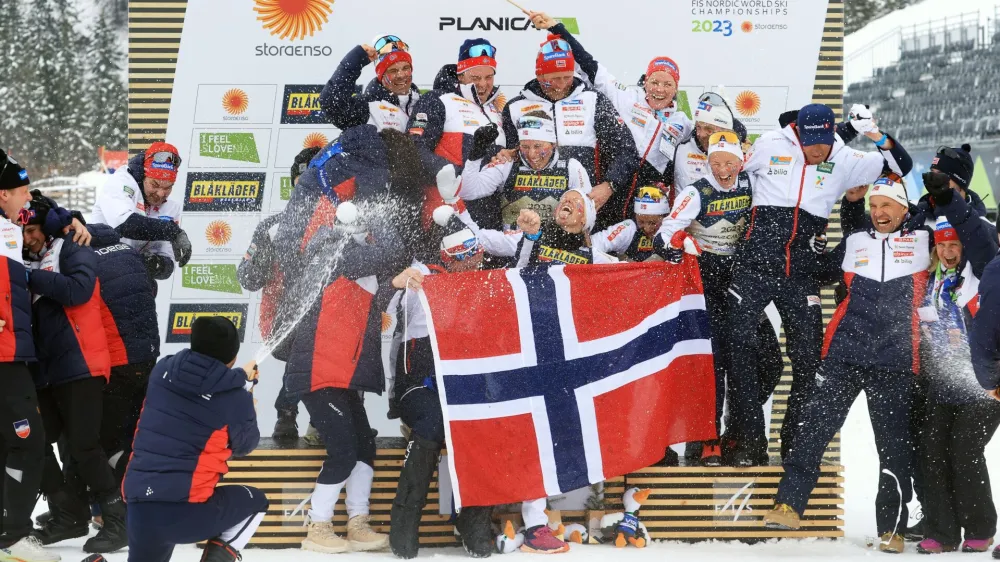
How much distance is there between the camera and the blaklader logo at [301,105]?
7.21 meters

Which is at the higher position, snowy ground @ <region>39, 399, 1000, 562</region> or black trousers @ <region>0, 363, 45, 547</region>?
black trousers @ <region>0, 363, 45, 547</region>

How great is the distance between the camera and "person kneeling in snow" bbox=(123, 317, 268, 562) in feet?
14.0

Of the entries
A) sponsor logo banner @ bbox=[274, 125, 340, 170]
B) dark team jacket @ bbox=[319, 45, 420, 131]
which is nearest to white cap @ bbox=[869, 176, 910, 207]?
dark team jacket @ bbox=[319, 45, 420, 131]

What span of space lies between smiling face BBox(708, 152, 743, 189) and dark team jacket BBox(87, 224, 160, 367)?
3037 millimetres

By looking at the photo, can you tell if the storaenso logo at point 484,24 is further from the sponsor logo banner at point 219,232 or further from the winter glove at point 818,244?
the winter glove at point 818,244

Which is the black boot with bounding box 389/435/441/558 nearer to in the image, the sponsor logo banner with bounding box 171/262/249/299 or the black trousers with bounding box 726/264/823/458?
the black trousers with bounding box 726/264/823/458

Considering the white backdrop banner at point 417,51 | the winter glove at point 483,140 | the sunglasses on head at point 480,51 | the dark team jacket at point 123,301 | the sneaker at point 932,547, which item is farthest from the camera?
the white backdrop banner at point 417,51

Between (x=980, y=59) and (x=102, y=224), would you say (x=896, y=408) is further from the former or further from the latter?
(x=980, y=59)

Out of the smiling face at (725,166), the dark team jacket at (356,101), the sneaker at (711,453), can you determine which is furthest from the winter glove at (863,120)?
the dark team jacket at (356,101)

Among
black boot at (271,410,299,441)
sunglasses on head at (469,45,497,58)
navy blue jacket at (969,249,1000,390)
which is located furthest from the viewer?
black boot at (271,410,299,441)

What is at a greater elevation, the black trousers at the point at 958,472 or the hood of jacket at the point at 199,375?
the hood of jacket at the point at 199,375

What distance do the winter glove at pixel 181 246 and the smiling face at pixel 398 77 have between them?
4.60 ft

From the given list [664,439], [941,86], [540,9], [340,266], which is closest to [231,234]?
[340,266]

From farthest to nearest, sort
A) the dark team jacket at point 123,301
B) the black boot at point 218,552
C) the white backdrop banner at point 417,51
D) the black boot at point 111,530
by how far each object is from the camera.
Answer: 1. the white backdrop banner at point 417,51
2. the dark team jacket at point 123,301
3. the black boot at point 111,530
4. the black boot at point 218,552
